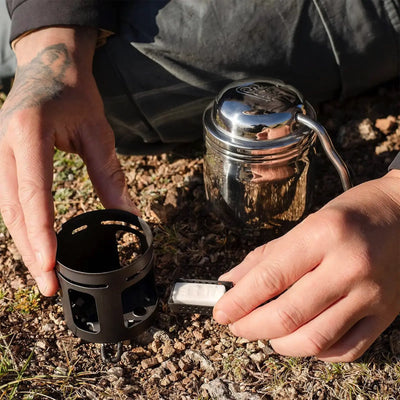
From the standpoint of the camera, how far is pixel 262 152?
2186 millimetres

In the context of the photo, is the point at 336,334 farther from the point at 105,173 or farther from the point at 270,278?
the point at 105,173

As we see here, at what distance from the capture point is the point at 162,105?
9.14ft

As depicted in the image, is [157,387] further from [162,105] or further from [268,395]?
[162,105]

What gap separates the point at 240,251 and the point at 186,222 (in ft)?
0.94

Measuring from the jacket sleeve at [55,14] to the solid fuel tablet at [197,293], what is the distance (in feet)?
3.88

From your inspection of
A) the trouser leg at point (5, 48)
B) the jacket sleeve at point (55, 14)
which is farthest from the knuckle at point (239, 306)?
the trouser leg at point (5, 48)

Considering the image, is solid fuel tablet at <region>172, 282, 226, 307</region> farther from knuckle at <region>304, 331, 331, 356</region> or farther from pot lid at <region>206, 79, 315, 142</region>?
pot lid at <region>206, 79, 315, 142</region>

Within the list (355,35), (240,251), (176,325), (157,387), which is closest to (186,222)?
(240,251)

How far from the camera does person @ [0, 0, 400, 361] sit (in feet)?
5.83

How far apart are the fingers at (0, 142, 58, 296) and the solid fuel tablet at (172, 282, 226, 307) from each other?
16.3 inches

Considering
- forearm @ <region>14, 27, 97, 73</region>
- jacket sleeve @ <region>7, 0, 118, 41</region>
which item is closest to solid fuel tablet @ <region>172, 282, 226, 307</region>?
forearm @ <region>14, 27, 97, 73</region>

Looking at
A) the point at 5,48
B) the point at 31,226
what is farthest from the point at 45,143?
the point at 5,48

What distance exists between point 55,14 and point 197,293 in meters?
1.28

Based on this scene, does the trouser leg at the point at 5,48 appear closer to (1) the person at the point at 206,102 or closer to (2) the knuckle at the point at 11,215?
(1) the person at the point at 206,102
